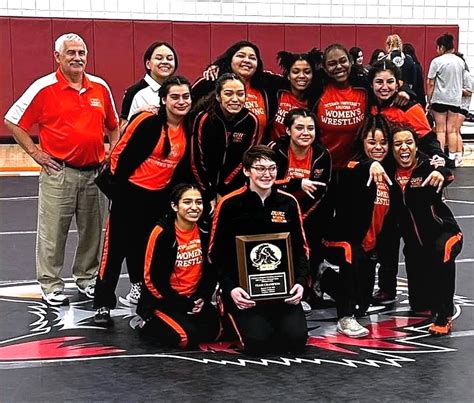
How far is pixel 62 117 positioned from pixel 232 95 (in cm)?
127

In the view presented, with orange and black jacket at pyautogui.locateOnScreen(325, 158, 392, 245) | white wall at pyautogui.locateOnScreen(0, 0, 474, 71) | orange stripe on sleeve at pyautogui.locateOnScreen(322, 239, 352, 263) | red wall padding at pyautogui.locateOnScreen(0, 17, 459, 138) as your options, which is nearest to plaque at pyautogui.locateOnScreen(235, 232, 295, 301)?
orange stripe on sleeve at pyautogui.locateOnScreen(322, 239, 352, 263)

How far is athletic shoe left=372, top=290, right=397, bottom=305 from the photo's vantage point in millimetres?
5969

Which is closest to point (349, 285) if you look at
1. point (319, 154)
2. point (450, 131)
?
point (319, 154)

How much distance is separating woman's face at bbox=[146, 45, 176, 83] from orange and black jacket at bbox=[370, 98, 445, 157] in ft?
4.73

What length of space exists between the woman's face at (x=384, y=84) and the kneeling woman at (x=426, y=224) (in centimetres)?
36

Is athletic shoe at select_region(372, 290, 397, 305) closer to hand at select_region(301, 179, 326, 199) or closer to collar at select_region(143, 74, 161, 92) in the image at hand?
hand at select_region(301, 179, 326, 199)

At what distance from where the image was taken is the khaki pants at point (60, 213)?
5770 mm

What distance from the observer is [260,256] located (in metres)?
4.91

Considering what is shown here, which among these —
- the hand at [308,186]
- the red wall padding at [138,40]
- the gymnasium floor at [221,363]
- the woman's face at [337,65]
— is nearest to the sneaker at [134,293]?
the gymnasium floor at [221,363]

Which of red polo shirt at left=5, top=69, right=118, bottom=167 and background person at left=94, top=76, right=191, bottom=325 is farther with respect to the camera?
red polo shirt at left=5, top=69, right=118, bottom=167

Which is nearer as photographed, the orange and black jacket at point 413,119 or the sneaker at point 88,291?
the orange and black jacket at point 413,119

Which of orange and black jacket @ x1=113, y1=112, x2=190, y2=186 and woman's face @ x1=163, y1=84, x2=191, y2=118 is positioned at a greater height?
woman's face @ x1=163, y1=84, x2=191, y2=118

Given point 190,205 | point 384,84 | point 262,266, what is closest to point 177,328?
point 262,266

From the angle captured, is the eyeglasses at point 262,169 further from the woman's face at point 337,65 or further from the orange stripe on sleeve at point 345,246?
the woman's face at point 337,65
